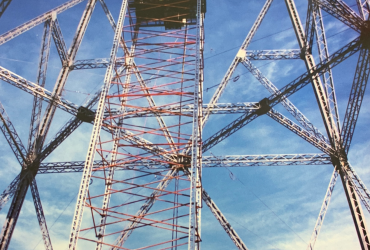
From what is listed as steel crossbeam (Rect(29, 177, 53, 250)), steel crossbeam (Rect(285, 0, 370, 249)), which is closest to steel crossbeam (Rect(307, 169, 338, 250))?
steel crossbeam (Rect(285, 0, 370, 249))

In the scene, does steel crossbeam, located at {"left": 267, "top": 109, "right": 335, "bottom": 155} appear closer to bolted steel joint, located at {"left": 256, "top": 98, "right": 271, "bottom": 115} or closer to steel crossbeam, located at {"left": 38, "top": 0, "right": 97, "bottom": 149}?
bolted steel joint, located at {"left": 256, "top": 98, "right": 271, "bottom": 115}

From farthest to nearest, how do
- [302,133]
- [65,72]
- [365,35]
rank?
1. [65,72]
2. [302,133]
3. [365,35]

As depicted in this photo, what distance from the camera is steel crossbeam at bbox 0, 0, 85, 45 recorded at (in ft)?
66.6

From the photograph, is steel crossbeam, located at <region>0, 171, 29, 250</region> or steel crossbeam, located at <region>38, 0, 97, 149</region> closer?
steel crossbeam, located at <region>0, 171, 29, 250</region>

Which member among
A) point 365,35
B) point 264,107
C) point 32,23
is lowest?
point 264,107

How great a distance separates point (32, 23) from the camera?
21641mm

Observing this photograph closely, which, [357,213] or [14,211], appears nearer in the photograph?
[357,213]

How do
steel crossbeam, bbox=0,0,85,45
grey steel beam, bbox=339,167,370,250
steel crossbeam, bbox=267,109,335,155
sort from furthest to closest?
1. steel crossbeam, bbox=267,109,335,155
2. steel crossbeam, bbox=0,0,85,45
3. grey steel beam, bbox=339,167,370,250

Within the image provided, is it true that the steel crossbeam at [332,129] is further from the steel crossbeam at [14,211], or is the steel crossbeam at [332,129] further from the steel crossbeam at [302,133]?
the steel crossbeam at [14,211]

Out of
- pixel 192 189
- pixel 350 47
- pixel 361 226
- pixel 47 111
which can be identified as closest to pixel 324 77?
pixel 350 47

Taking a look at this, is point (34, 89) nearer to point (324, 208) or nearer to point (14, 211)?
point (14, 211)

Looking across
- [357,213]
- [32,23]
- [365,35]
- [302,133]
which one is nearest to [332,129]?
[302,133]

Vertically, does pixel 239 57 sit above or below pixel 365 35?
above

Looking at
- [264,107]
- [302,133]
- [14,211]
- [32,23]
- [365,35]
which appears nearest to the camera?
[365,35]
